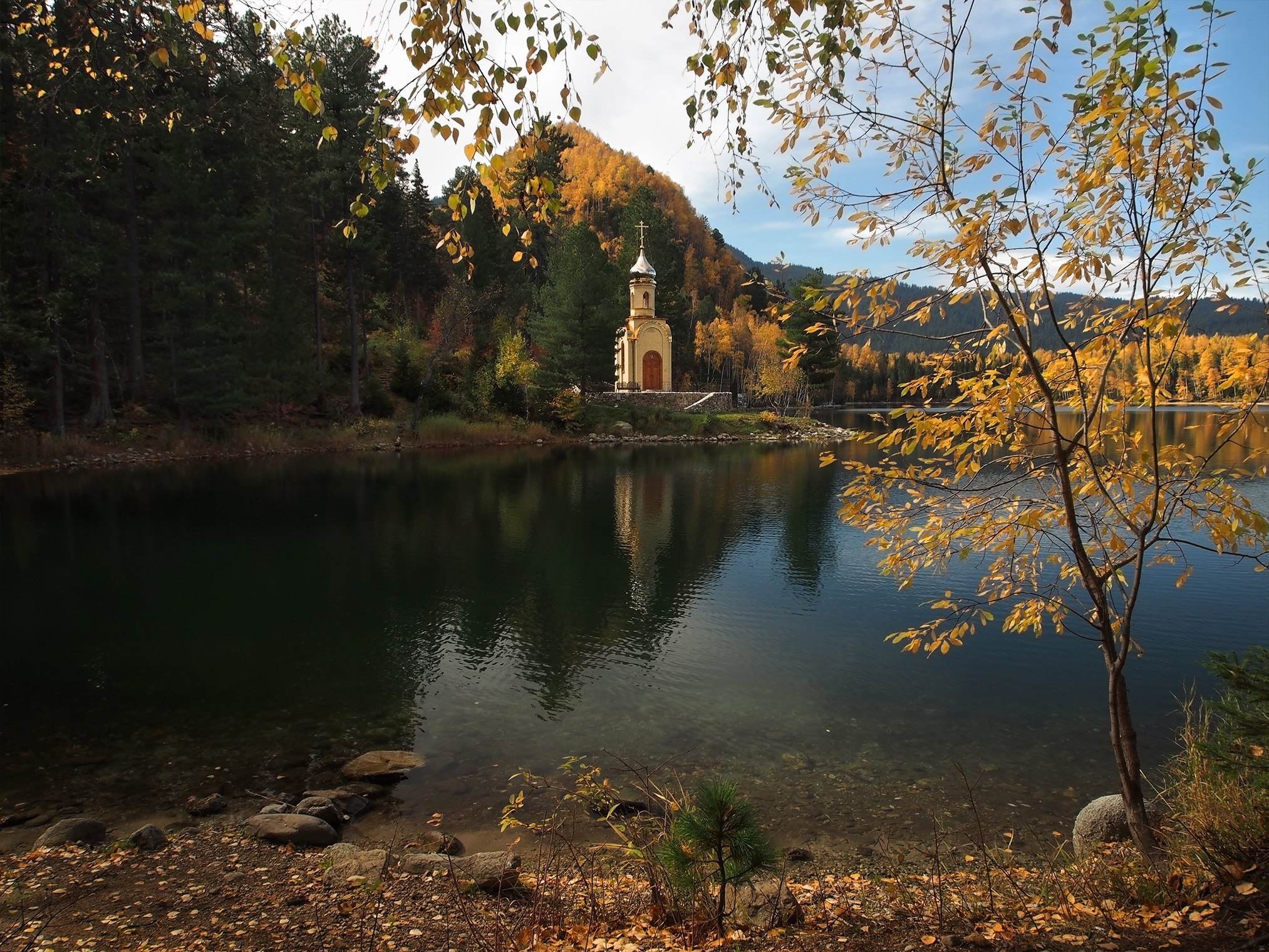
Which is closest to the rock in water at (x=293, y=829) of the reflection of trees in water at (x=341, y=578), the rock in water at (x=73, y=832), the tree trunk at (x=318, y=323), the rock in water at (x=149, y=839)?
the rock in water at (x=149, y=839)

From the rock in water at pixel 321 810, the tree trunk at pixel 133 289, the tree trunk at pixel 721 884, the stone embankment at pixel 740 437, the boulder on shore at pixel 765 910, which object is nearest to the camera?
the tree trunk at pixel 721 884

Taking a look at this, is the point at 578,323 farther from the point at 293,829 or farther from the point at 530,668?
the point at 293,829

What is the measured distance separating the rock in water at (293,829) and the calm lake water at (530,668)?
0.91 metres

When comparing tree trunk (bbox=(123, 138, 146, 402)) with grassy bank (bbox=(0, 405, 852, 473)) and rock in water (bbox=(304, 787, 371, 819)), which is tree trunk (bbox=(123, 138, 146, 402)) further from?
rock in water (bbox=(304, 787, 371, 819))

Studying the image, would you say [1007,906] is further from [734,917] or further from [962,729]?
[962,729]

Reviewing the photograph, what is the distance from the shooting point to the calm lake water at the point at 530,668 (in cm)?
744

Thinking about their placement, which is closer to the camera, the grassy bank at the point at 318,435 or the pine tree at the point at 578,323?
the grassy bank at the point at 318,435

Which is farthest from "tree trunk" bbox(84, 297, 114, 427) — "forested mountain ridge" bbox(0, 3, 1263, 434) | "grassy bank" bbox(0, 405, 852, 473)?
"grassy bank" bbox(0, 405, 852, 473)

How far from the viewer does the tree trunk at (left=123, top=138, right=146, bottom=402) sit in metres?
30.2

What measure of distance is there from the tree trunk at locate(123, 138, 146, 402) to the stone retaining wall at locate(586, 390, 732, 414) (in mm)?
25917

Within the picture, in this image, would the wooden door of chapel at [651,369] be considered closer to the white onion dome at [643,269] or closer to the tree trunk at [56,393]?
the white onion dome at [643,269]

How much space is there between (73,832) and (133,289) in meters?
31.6

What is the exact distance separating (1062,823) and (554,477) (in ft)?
80.0

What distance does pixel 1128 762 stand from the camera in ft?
14.6
